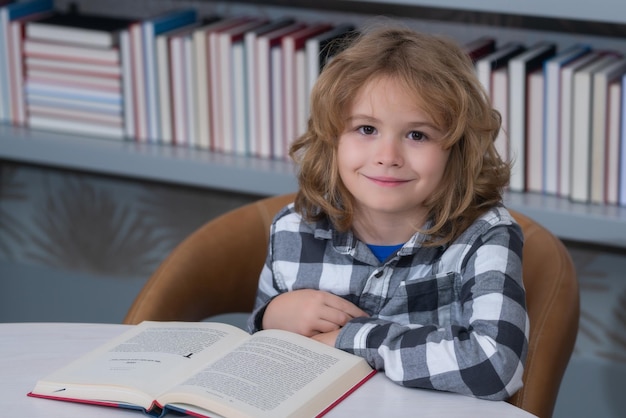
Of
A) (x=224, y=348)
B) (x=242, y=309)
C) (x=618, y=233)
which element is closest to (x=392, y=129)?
(x=224, y=348)

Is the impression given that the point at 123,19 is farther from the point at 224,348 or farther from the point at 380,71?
the point at 224,348

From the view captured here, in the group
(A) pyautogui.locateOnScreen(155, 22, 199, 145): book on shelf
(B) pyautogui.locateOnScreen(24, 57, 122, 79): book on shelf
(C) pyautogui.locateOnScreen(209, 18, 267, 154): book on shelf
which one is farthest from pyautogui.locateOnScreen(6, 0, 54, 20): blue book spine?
(C) pyautogui.locateOnScreen(209, 18, 267, 154): book on shelf

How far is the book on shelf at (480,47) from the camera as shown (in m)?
1.79

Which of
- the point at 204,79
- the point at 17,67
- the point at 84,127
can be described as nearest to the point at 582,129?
the point at 204,79

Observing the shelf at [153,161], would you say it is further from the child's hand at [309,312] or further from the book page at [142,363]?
the book page at [142,363]

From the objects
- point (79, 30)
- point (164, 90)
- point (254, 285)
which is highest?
point (79, 30)

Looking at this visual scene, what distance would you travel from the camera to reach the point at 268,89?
1.92 metres

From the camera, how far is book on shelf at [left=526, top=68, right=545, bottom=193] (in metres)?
1.72

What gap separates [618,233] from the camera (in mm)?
1659

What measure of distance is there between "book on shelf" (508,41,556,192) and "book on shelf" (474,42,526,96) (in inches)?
0.9

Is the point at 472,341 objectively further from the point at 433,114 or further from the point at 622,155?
the point at 622,155

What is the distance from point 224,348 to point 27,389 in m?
0.21

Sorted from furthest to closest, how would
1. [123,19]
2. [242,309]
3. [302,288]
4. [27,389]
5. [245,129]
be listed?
[123,19] < [245,129] < [242,309] < [302,288] < [27,389]

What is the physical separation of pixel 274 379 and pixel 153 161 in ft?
3.31
